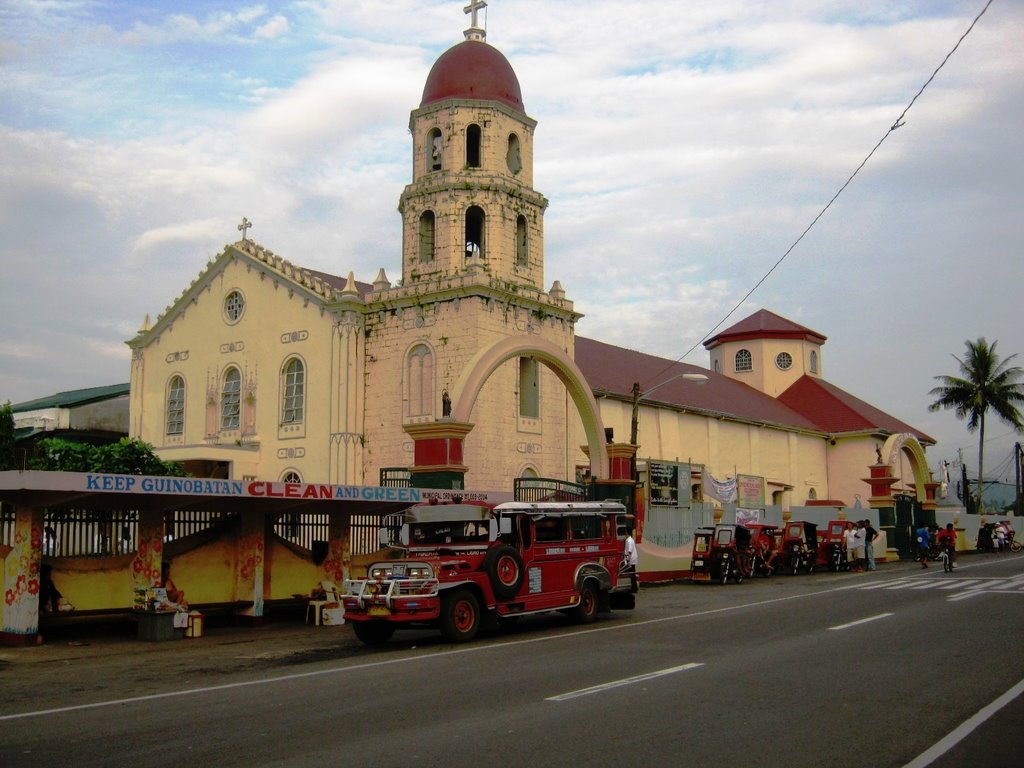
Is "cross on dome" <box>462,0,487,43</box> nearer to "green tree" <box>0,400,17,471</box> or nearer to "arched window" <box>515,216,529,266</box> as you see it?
"arched window" <box>515,216,529,266</box>

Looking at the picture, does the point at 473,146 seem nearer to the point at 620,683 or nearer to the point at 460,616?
the point at 460,616

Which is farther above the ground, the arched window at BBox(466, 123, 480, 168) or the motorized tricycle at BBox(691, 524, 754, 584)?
the arched window at BBox(466, 123, 480, 168)

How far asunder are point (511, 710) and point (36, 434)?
3976 cm

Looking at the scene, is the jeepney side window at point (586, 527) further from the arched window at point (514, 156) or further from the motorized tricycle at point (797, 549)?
the arched window at point (514, 156)

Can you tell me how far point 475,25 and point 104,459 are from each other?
19.0m

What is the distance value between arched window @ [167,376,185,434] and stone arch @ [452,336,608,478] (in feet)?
46.2

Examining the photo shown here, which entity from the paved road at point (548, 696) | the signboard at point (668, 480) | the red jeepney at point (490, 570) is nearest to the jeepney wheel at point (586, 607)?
the red jeepney at point (490, 570)

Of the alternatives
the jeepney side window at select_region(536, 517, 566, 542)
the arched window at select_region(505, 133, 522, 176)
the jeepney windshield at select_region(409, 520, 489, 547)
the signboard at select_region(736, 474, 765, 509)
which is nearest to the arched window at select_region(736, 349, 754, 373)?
the signboard at select_region(736, 474, 765, 509)

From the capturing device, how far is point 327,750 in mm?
7945

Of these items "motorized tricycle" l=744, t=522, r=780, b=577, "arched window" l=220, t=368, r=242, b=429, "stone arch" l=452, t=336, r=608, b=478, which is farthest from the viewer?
"arched window" l=220, t=368, r=242, b=429

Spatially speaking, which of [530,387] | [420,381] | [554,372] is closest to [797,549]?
[554,372]

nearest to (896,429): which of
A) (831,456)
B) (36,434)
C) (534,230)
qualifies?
(831,456)

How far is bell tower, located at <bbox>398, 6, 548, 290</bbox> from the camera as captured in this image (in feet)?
109

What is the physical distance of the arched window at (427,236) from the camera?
34.2 meters
